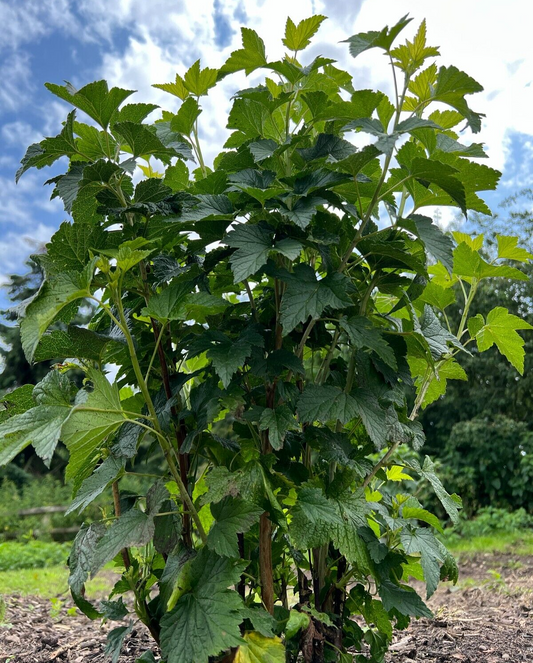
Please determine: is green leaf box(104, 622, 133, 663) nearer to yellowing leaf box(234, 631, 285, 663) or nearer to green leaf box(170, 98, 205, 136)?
yellowing leaf box(234, 631, 285, 663)

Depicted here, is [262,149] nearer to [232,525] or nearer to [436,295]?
[436,295]

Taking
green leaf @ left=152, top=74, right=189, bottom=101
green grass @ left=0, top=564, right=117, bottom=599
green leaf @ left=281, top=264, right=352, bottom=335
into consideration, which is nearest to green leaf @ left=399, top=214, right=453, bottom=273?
green leaf @ left=281, top=264, right=352, bottom=335

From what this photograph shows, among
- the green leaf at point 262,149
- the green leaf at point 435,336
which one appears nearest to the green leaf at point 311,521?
the green leaf at point 435,336

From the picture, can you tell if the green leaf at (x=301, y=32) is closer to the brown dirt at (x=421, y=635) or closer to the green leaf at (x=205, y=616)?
the green leaf at (x=205, y=616)

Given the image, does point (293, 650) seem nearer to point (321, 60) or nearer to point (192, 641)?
point (192, 641)

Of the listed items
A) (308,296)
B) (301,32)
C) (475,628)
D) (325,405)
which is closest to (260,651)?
(325,405)

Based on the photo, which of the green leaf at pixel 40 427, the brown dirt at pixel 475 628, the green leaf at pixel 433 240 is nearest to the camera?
the green leaf at pixel 40 427

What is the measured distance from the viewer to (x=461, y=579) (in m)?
4.51

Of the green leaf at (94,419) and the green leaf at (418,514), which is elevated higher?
the green leaf at (94,419)

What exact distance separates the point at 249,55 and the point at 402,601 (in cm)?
133

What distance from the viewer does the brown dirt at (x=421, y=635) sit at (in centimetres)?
209

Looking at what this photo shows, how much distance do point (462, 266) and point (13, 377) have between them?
35.5ft

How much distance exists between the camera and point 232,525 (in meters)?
1.21

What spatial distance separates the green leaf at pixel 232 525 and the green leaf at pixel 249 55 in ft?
3.27
